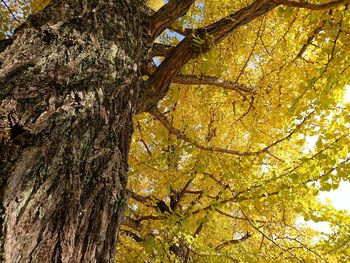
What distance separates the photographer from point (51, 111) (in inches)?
48.5

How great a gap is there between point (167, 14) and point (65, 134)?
1.48 m

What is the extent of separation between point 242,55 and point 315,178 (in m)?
2.34

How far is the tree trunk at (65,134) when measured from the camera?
39.6 inches

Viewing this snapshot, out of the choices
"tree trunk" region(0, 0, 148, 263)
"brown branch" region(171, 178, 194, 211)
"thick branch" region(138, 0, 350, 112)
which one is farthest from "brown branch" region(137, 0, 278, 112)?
"brown branch" region(171, 178, 194, 211)

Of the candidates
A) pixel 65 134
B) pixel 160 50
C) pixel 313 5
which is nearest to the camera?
pixel 65 134

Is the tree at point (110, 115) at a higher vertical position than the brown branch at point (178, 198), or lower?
lower

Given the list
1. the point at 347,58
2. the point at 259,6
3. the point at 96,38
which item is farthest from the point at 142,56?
the point at 347,58

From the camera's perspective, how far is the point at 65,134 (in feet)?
4.00

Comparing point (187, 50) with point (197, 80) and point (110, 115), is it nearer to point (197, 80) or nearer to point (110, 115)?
point (197, 80)

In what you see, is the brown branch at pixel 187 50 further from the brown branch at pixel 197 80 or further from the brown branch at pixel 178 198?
the brown branch at pixel 178 198

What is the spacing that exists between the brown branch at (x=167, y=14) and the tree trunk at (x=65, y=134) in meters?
0.55

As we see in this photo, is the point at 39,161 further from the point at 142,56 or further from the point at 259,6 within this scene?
the point at 259,6

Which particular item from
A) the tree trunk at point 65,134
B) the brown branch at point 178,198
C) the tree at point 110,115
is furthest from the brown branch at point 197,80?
the brown branch at point 178,198

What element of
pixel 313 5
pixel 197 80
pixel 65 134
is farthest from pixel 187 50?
pixel 65 134
